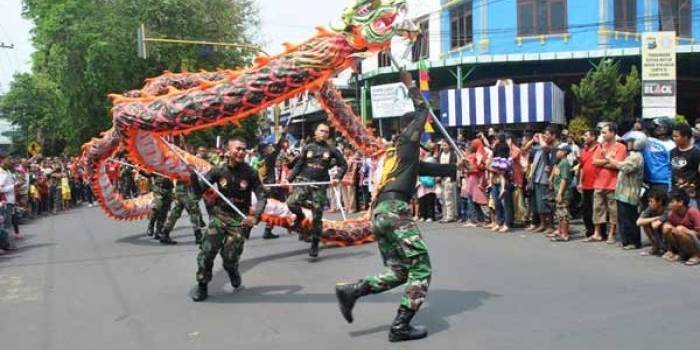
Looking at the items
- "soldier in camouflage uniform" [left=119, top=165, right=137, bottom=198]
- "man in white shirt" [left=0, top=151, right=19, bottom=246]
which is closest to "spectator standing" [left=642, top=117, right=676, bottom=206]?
"man in white shirt" [left=0, top=151, right=19, bottom=246]

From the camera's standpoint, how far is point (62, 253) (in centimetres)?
1154

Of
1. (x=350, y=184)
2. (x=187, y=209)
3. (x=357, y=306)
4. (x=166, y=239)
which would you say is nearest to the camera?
(x=357, y=306)

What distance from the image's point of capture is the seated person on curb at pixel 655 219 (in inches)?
337

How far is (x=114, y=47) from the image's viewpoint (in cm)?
2998

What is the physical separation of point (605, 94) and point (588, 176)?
12.3 meters

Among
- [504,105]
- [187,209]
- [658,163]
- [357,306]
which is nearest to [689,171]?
[658,163]

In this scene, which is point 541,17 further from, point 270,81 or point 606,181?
point 270,81

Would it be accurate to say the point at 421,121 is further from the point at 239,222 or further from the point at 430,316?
the point at 239,222

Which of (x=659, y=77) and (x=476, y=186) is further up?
(x=659, y=77)

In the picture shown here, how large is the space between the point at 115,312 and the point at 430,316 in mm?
3185

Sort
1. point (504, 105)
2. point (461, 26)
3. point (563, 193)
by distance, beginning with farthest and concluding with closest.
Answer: point (461, 26) < point (504, 105) < point (563, 193)

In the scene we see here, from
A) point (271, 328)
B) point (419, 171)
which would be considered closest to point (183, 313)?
point (271, 328)

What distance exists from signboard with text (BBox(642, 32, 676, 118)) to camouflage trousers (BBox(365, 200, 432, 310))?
28.5 ft

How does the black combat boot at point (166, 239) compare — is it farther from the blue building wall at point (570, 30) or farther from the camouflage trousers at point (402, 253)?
the blue building wall at point (570, 30)
